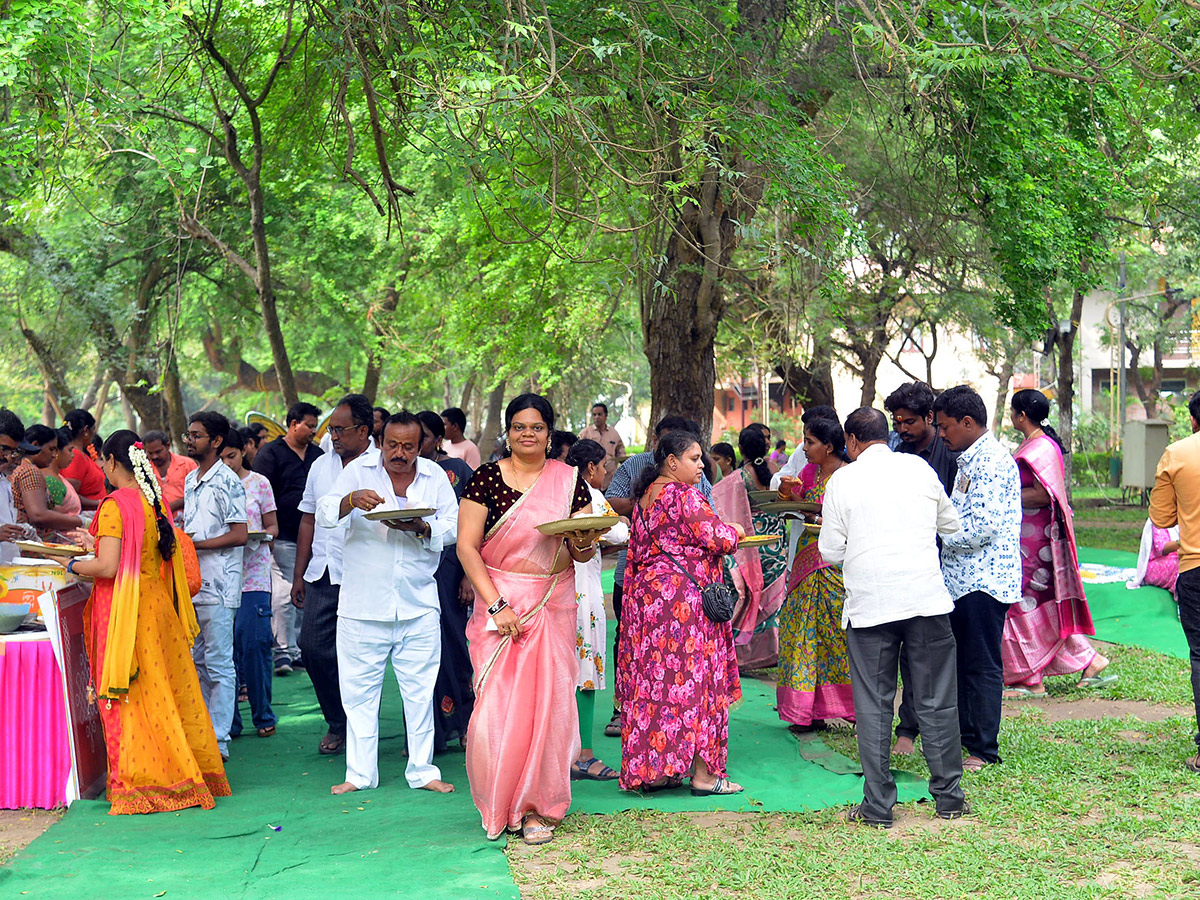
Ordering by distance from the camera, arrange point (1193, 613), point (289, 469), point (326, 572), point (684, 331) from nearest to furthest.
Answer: point (1193, 613), point (326, 572), point (289, 469), point (684, 331)

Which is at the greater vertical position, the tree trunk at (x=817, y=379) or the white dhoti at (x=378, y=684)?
the tree trunk at (x=817, y=379)

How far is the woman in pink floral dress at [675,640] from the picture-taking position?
586 centimetres

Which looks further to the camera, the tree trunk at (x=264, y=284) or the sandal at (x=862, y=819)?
the tree trunk at (x=264, y=284)

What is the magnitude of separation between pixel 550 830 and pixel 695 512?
5.38 feet

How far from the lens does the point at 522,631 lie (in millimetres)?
5359

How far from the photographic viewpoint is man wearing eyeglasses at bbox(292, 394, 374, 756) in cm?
679

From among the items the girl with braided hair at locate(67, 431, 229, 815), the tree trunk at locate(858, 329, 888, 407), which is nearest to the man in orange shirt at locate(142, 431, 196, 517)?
the girl with braided hair at locate(67, 431, 229, 815)

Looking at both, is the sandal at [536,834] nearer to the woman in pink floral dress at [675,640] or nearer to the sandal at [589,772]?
the woman in pink floral dress at [675,640]

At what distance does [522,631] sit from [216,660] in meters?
2.45

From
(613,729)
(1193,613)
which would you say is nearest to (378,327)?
(613,729)

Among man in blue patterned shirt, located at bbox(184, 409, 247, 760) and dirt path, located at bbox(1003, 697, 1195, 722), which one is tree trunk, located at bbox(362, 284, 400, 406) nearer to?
man in blue patterned shirt, located at bbox(184, 409, 247, 760)

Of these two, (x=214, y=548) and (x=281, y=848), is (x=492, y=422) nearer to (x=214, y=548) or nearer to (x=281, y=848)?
(x=214, y=548)

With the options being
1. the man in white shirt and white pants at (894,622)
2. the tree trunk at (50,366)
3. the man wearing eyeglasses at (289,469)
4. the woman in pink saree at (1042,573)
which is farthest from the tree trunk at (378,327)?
the man in white shirt and white pants at (894,622)

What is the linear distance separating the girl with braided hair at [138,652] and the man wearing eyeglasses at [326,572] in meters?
0.93
